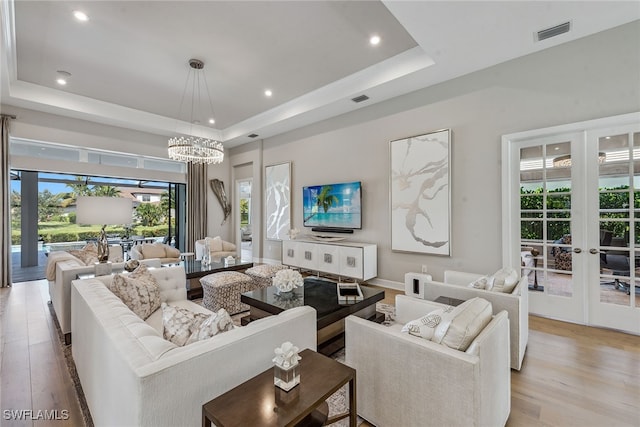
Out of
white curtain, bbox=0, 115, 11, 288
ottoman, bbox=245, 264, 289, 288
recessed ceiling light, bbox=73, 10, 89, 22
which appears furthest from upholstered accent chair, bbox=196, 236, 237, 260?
recessed ceiling light, bbox=73, 10, 89, 22

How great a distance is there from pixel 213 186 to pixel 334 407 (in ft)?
22.0

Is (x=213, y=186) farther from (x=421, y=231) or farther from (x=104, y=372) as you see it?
(x=104, y=372)

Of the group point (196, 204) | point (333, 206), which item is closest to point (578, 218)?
point (333, 206)

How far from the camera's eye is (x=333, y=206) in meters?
5.41

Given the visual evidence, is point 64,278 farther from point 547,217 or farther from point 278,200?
point 547,217

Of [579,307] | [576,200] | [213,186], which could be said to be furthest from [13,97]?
[579,307]

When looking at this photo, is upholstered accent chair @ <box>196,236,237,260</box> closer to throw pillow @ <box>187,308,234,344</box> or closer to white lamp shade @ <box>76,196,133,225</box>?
white lamp shade @ <box>76,196,133,225</box>

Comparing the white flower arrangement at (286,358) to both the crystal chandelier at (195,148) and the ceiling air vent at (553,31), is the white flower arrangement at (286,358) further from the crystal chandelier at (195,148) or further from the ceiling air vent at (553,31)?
the crystal chandelier at (195,148)

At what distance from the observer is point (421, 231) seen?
4250mm

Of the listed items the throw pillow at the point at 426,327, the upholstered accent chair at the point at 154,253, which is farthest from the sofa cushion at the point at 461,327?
the upholstered accent chair at the point at 154,253

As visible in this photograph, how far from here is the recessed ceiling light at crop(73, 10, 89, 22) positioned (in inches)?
116

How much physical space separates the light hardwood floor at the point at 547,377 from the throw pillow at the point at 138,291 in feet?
2.13

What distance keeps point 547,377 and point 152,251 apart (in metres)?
5.88

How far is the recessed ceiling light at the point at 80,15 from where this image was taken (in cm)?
296
